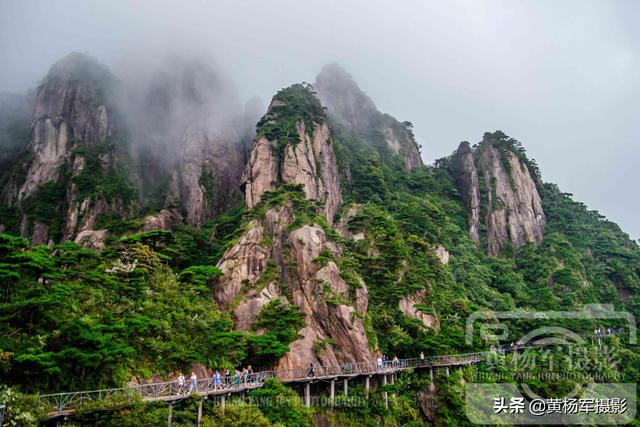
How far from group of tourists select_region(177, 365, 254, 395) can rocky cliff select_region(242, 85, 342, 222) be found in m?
22.1

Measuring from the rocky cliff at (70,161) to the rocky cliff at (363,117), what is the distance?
37.5 metres

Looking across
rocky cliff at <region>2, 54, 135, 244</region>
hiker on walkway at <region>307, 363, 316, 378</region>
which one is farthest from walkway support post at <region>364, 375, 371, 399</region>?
rocky cliff at <region>2, 54, 135, 244</region>

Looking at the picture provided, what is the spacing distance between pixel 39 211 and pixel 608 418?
5979cm

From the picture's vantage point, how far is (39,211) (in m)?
58.0

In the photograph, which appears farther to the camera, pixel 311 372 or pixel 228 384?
pixel 311 372

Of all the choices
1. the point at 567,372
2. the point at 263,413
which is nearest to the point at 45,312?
the point at 263,413

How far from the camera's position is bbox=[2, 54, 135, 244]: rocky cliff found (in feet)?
189

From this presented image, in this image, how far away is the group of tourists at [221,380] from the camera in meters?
23.4

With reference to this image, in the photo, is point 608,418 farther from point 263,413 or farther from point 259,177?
point 259,177

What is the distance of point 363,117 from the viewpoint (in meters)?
90.2

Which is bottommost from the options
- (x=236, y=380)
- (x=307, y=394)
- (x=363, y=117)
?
(x=307, y=394)

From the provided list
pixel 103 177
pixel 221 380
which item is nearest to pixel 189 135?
pixel 103 177

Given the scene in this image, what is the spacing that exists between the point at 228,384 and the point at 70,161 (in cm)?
4895

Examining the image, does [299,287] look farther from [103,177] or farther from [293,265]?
[103,177]
